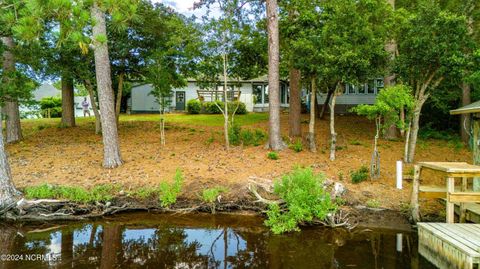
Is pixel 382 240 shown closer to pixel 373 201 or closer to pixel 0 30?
pixel 373 201

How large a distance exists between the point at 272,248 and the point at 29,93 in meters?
9.89

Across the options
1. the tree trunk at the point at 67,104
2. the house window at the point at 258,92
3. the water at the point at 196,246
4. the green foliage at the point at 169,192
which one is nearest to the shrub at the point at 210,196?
the water at the point at 196,246

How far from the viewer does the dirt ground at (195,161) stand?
9125 mm

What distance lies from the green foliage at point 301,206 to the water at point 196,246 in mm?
263

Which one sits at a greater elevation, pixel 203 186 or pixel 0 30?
pixel 0 30

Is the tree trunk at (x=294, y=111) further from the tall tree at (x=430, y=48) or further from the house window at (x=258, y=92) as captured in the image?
the house window at (x=258, y=92)

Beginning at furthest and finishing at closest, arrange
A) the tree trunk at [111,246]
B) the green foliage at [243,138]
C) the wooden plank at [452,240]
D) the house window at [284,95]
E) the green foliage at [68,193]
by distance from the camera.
Answer: the house window at [284,95] < the green foliage at [243,138] < the green foliage at [68,193] < the tree trunk at [111,246] < the wooden plank at [452,240]

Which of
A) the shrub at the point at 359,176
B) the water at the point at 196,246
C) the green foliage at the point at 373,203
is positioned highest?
the shrub at the point at 359,176

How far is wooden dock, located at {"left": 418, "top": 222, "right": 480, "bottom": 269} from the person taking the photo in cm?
470

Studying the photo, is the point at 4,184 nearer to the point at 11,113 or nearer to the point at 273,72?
the point at 11,113

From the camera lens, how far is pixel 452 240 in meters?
5.14

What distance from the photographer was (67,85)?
53.8 feet

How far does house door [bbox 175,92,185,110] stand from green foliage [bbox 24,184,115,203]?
1958 centimetres

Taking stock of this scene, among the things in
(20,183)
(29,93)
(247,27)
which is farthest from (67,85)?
(247,27)
